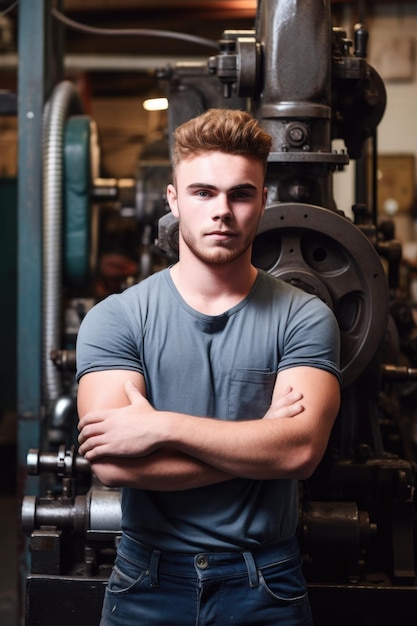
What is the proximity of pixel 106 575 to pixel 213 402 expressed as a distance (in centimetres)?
56

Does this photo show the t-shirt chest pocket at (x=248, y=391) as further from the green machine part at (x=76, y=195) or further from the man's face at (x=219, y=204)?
the green machine part at (x=76, y=195)

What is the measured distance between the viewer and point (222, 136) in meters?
1.48

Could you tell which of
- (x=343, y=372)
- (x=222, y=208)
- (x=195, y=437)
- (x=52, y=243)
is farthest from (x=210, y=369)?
(x=52, y=243)

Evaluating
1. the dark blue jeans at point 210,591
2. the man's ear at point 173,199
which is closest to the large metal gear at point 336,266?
the man's ear at point 173,199

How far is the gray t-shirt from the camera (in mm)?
1457

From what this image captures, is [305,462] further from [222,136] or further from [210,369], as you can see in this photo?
[222,136]

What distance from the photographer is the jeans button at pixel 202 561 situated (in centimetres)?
144

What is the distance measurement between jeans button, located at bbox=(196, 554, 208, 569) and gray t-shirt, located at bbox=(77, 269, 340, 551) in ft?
0.07

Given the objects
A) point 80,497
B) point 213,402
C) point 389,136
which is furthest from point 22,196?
point 389,136

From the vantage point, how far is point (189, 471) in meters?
1.39

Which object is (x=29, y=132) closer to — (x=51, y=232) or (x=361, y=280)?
(x=51, y=232)

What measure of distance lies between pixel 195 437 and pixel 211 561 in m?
0.23

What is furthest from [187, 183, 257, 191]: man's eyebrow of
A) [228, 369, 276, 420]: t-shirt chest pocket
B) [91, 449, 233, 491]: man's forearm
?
[91, 449, 233, 491]: man's forearm

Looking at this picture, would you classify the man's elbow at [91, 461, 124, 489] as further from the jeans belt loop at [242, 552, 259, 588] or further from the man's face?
the man's face
